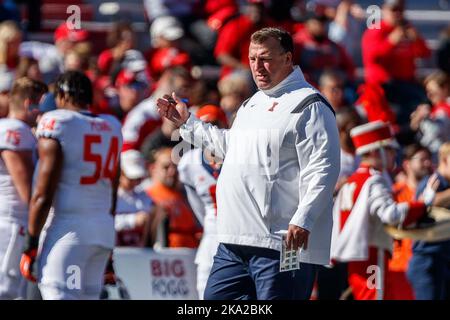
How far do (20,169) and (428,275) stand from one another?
337 centimetres

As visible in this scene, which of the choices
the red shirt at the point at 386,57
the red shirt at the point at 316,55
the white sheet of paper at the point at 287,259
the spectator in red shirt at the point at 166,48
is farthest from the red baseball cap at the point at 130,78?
the white sheet of paper at the point at 287,259

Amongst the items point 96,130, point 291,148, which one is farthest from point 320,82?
point 291,148

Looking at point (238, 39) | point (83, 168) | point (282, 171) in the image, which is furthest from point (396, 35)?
point (282, 171)

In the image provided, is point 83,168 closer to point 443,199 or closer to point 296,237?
point 296,237

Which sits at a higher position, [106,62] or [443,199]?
[106,62]

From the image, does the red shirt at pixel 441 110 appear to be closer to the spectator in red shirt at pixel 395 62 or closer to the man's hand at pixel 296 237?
the spectator in red shirt at pixel 395 62

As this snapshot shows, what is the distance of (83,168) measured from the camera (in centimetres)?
815

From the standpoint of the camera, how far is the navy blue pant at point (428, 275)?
9992 millimetres

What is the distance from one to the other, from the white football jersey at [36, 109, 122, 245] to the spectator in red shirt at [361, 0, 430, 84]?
644 centimetres

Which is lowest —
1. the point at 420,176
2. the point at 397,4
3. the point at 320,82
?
the point at 420,176

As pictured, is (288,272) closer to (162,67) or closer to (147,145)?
(147,145)

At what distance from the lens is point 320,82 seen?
13.5 metres
